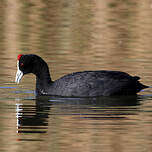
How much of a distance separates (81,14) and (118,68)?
40.3 feet

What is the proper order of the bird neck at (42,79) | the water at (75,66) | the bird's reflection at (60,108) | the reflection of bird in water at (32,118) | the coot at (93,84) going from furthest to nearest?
the bird neck at (42,79), the coot at (93,84), the bird's reflection at (60,108), the reflection of bird in water at (32,118), the water at (75,66)

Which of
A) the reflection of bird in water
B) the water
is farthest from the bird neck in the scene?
the reflection of bird in water

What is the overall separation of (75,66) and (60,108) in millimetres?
4190

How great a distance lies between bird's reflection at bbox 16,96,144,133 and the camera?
11824 mm

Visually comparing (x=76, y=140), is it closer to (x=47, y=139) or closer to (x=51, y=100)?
(x=47, y=139)

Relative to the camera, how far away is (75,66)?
56.4 feet

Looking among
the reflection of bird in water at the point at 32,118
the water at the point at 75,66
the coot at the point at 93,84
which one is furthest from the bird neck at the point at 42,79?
the reflection of bird in water at the point at 32,118

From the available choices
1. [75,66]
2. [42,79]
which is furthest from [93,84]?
[75,66]

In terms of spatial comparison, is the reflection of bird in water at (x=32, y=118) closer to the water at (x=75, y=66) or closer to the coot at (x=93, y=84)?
the water at (x=75, y=66)

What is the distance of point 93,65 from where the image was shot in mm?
17406

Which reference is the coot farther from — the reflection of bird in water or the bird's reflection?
the reflection of bird in water

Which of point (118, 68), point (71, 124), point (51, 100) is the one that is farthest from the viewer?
point (118, 68)

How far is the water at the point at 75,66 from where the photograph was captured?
1082 cm

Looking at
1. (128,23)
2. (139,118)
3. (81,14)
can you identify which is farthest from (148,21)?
(139,118)
